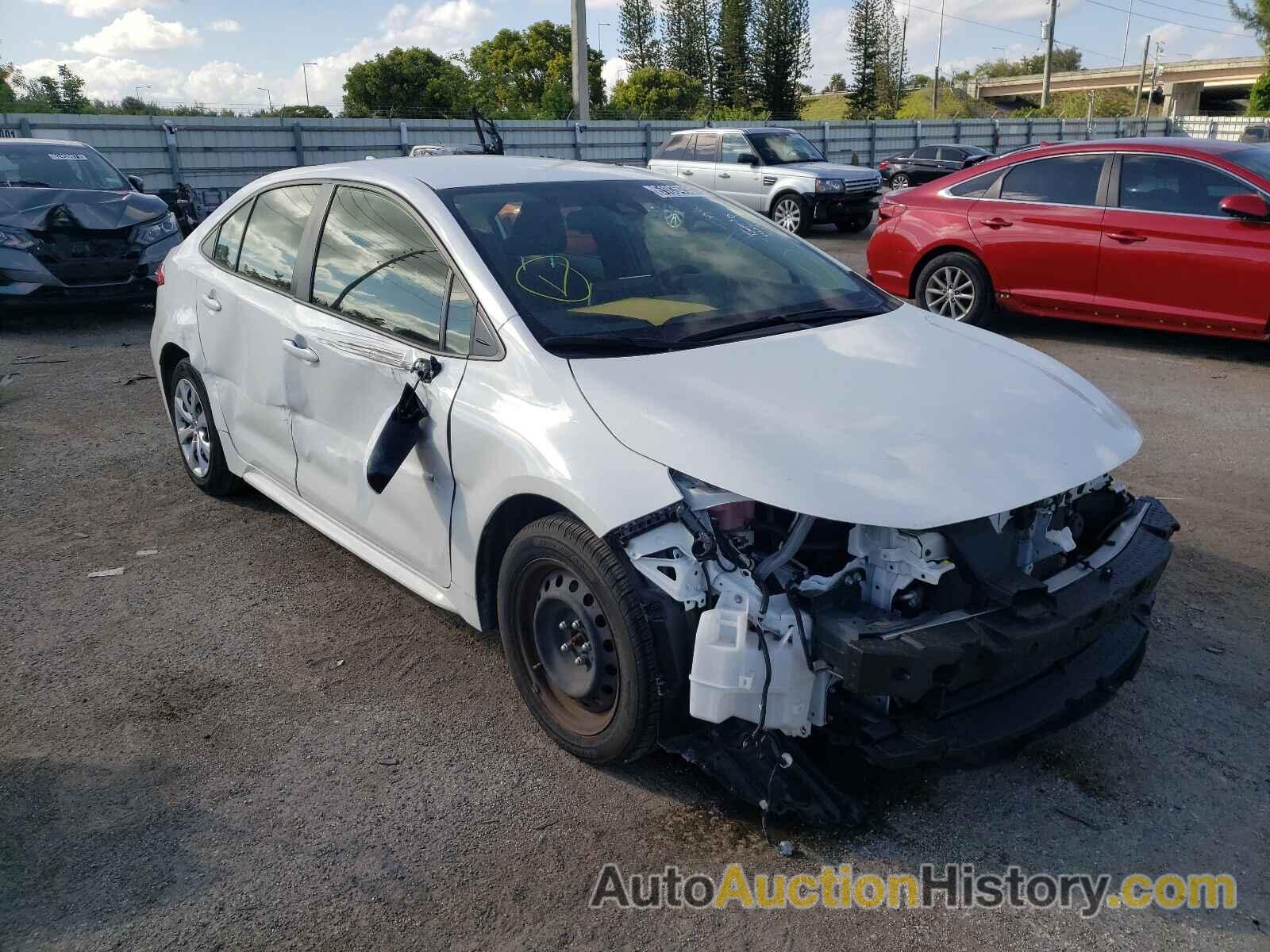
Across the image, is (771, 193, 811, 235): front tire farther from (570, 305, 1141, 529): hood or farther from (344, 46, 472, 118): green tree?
(344, 46, 472, 118): green tree

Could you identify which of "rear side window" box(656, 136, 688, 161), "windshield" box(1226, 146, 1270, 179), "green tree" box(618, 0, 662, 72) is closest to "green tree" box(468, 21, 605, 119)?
"green tree" box(618, 0, 662, 72)

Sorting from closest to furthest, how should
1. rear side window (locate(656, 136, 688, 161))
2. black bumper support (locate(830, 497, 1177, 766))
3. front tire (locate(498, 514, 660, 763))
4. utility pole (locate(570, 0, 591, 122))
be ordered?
black bumper support (locate(830, 497, 1177, 766)), front tire (locate(498, 514, 660, 763)), rear side window (locate(656, 136, 688, 161)), utility pole (locate(570, 0, 591, 122))

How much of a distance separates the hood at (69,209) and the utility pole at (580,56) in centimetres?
1705

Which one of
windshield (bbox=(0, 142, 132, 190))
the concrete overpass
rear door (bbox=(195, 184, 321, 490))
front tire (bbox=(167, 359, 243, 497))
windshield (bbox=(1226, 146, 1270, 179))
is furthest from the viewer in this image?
the concrete overpass

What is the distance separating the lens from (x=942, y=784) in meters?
3.11

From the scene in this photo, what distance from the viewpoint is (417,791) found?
3107mm

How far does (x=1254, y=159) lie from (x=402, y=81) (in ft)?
176

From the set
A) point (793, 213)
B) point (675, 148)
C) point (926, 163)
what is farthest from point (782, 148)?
point (926, 163)

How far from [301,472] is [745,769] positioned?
2331 mm

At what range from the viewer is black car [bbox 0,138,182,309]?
966 centimetres

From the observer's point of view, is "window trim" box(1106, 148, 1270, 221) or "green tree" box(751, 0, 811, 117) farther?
"green tree" box(751, 0, 811, 117)

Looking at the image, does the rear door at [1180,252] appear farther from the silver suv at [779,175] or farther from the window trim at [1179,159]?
the silver suv at [779,175]

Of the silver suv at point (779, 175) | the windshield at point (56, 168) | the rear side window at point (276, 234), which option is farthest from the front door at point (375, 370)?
the silver suv at point (779, 175)

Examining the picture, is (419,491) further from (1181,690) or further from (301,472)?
(1181,690)
